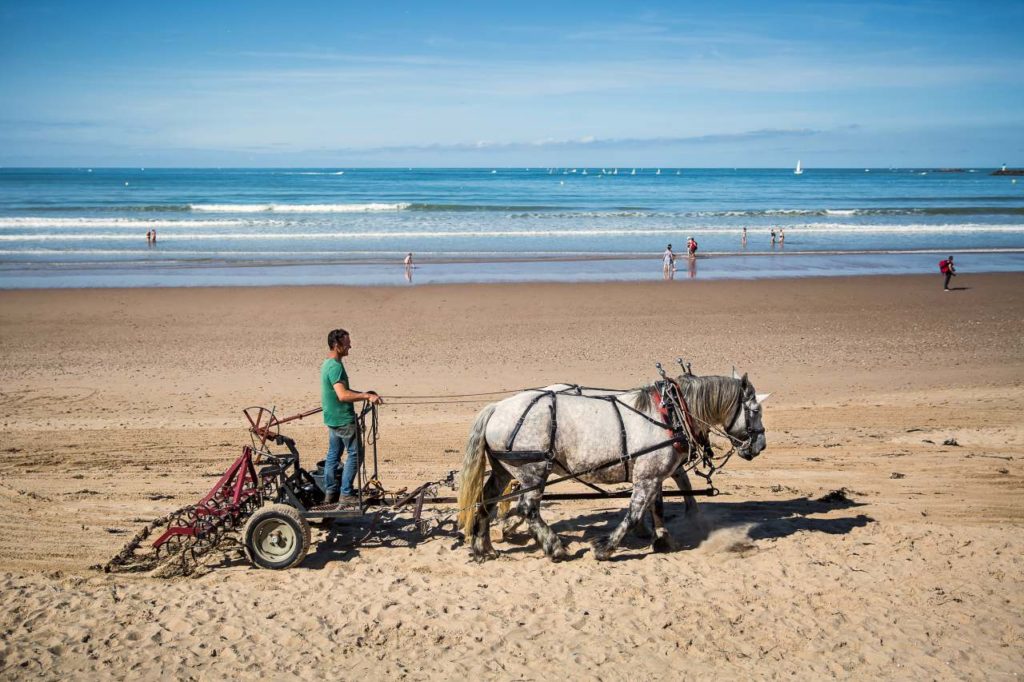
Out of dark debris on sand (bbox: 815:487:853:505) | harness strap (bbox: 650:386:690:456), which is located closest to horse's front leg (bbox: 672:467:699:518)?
harness strap (bbox: 650:386:690:456)

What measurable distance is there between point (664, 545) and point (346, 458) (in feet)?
10.6

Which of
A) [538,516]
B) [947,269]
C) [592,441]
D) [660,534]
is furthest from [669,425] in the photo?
[947,269]

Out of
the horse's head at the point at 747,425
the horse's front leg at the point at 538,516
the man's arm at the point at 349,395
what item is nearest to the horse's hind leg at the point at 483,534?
the horse's front leg at the point at 538,516

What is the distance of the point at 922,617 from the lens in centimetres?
655

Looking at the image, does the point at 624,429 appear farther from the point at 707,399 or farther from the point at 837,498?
the point at 837,498

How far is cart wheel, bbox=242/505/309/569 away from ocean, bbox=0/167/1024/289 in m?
19.4

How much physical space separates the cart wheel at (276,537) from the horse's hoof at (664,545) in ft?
10.9

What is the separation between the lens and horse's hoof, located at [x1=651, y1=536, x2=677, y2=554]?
7.80 metres

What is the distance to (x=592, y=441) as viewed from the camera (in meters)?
7.42

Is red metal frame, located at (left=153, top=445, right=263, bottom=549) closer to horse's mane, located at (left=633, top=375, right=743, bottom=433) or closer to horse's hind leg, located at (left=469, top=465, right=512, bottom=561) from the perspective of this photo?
horse's hind leg, located at (left=469, top=465, right=512, bottom=561)

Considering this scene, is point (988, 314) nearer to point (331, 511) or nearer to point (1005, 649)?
point (1005, 649)

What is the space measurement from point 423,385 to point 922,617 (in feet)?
31.7

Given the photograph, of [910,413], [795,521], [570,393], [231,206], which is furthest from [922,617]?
[231,206]

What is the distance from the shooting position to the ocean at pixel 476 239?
29547mm
